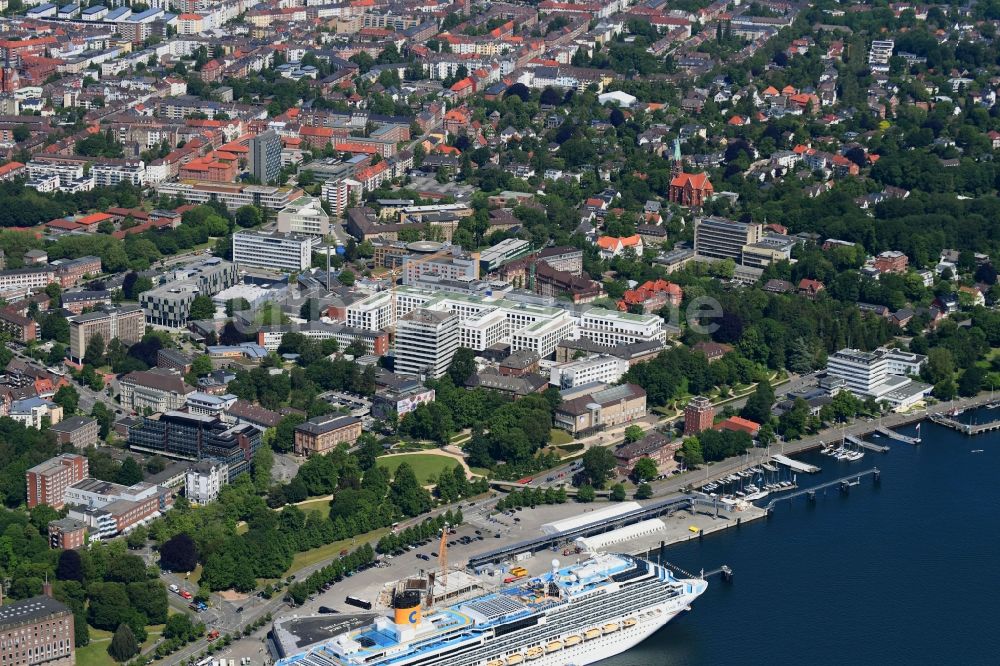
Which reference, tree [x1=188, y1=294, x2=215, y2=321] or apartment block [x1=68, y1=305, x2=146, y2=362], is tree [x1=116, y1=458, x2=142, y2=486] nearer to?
apartment block [x1=68, y1=305, x2=146, y2=362]

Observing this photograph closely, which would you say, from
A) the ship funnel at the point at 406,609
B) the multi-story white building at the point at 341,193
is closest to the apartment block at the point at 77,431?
the ship funnel at the point at 406,609

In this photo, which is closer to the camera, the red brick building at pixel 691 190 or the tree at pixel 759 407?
the tree at pixel 759 407

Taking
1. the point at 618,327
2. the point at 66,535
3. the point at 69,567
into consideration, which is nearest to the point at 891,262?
the point at 618,327

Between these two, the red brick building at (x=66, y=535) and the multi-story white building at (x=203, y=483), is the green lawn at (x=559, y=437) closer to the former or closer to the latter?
the multi-story white building at (x=203, y=483)

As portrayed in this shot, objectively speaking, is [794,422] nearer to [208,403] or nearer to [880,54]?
[208,403]

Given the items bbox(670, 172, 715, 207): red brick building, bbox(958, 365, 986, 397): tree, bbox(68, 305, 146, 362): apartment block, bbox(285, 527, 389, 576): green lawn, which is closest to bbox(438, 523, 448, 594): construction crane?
bbox(285, 527, 389, 576): green lawn

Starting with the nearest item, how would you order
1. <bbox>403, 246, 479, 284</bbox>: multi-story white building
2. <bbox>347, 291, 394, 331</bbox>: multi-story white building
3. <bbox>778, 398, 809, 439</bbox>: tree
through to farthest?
<bbox>778, 398, 809, 439</bbox>: tree, <bbox>347, 291, 394, 331</bbox>: multi-story white building, <bbox>403, 246, 479, 284</bbox>: multi-story white building

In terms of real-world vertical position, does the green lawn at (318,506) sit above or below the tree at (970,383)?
below
